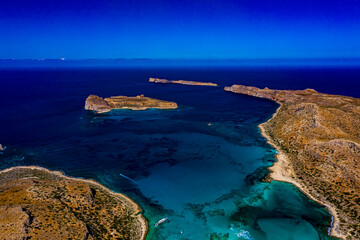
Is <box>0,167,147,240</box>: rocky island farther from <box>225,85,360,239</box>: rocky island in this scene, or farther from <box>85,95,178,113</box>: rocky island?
<box>85,95,178,113</box>: rocky island

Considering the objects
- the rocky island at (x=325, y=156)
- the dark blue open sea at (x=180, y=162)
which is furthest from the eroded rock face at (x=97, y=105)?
the rocky island at (x=325, y=156)

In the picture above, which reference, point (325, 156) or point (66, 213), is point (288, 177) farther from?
point (66, 213)

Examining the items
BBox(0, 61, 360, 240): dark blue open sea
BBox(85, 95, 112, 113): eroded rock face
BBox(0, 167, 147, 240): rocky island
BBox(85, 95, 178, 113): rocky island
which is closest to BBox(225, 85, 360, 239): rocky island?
BBox(0, 61, 360, 240): dark blue open sea

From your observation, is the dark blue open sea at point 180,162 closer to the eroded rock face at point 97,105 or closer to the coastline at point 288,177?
the coastline at point 288,177

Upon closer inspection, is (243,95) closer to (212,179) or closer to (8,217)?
(212,179)

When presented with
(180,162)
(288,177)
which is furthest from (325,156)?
(180,162)
